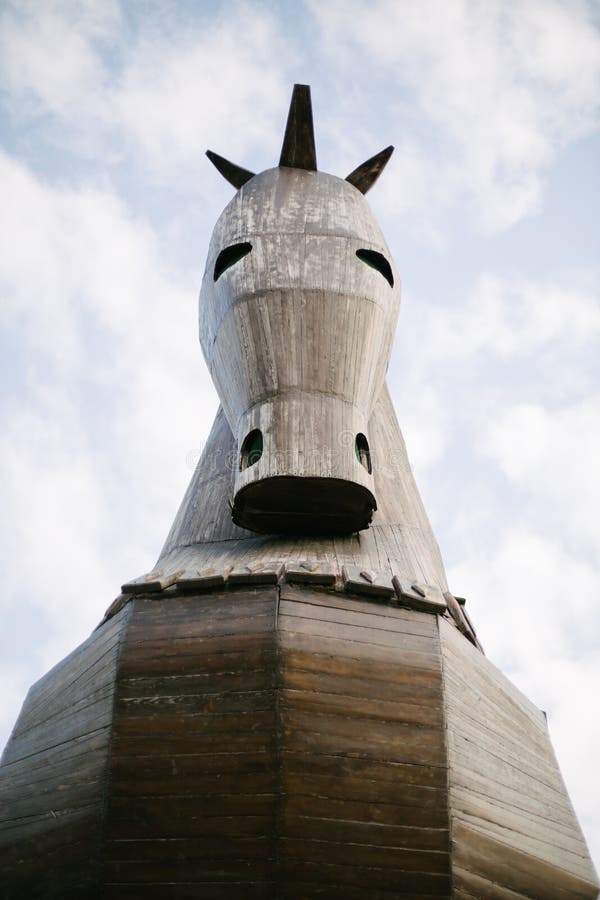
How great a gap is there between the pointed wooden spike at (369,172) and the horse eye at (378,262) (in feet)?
4.55

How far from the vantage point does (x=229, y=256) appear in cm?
711

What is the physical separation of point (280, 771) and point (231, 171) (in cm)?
566

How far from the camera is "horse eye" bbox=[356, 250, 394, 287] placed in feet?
23.3

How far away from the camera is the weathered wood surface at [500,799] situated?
4.73m

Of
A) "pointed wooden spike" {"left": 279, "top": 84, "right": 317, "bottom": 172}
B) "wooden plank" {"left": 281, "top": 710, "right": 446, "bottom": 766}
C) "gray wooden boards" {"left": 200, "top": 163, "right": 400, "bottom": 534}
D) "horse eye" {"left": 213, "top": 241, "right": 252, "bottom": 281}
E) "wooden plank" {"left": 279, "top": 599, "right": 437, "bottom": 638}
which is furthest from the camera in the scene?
"pointed wooden spike" {"left": 279, "top": 84, "right": 317, "bottom": 172}

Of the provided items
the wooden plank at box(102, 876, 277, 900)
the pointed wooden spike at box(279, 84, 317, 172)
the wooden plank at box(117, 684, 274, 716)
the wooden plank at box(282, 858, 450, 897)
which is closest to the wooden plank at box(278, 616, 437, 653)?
the wooden plank at box(117, 684, 274, 716)

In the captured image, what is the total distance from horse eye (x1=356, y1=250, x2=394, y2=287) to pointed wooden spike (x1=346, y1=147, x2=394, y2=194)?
1.39 m

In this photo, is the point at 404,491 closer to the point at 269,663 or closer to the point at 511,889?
the point at 269,663

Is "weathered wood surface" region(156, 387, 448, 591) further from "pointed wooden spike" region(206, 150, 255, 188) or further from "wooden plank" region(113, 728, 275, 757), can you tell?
"pointed wooden spike" region(206, 150, 255, 188)

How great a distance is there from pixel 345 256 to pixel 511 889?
14.5ft

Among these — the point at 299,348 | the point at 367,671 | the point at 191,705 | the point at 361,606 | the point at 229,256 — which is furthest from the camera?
the point at 229,256

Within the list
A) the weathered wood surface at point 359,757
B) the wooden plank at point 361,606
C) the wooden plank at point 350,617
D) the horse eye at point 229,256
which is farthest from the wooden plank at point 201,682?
the horse eye at point 229,256

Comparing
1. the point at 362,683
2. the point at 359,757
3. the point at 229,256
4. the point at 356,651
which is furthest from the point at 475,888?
the point at 229,256

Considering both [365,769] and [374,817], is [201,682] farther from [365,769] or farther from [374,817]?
[374,817]
